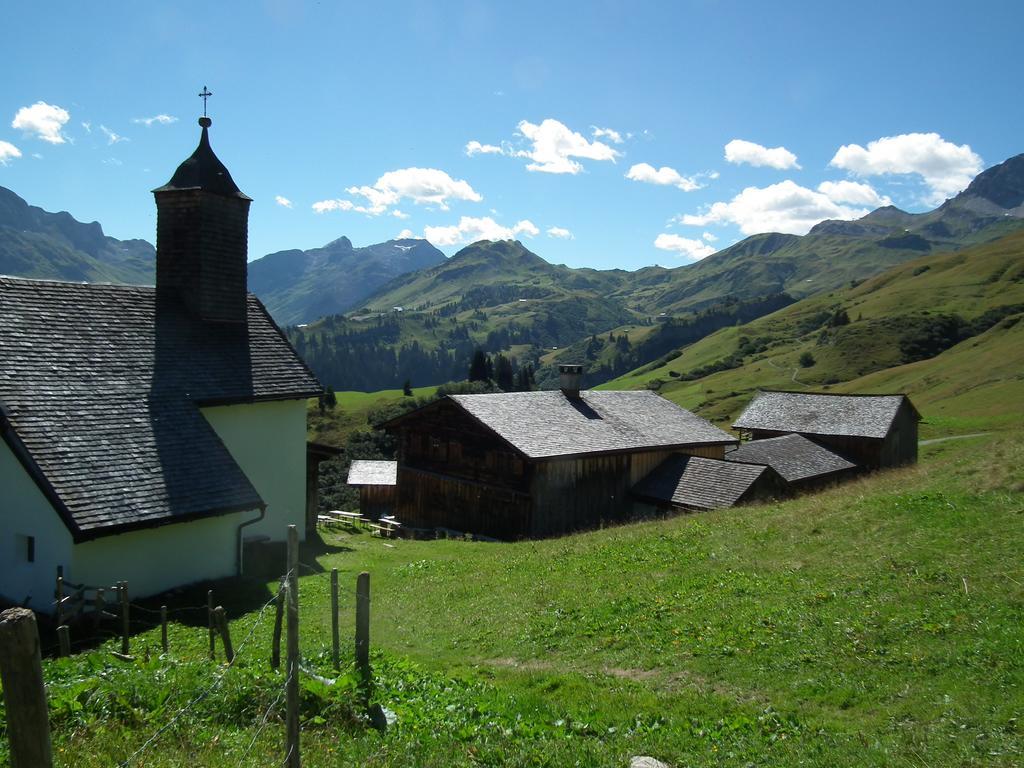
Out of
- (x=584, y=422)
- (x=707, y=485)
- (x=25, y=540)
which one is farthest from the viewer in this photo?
(x=584, y=422)

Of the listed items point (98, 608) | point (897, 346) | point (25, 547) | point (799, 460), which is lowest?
point (98, 608)

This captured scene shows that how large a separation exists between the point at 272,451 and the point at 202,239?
6.90 meters

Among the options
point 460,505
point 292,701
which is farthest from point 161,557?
point 460,505

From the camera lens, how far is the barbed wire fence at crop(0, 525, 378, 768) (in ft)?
13.5

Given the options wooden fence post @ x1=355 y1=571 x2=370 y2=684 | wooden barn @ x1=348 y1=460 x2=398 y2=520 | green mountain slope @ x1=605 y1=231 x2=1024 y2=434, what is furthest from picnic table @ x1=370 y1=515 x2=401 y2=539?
green mountain slope @ x1=605 y1=231 x2=1024 y2=434

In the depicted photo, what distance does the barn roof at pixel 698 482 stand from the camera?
32.2m

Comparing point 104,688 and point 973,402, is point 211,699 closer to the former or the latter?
point 104,688

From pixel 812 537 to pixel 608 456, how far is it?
646 inches

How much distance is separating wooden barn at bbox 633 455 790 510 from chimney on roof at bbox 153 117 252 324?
19773 millimetres

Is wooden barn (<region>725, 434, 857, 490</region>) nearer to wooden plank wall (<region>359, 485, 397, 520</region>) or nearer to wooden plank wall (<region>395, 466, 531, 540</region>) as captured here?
wooden plank wall (<region>395, 466, 531, 540</region>)

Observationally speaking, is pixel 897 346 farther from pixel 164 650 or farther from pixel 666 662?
pixel 164 650

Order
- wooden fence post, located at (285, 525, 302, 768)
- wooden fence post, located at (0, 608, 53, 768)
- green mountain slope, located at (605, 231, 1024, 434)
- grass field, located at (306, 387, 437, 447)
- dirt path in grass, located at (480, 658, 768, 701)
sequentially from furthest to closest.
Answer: grass field, located at (306, 387, 437, 447) → green mountain slope, located at (605, 231, 1024, 434) → dirt path in grass, located at (480, 658, 768, 701) → wooden fence post, located at (285, 525, 302, 768) → wooden fence post, located at (0, 608, 53, 768)

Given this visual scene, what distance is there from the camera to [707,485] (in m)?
33.6

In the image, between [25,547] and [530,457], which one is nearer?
[25,547]
